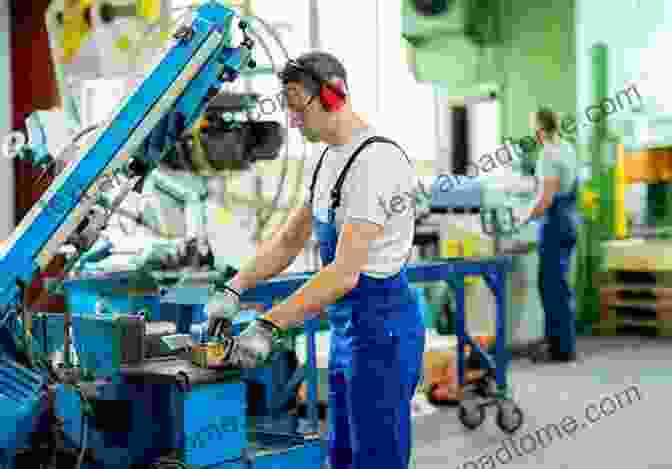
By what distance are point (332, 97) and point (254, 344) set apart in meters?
0.63

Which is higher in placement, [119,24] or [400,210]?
[119,24]

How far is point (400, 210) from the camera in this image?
252 centimetres

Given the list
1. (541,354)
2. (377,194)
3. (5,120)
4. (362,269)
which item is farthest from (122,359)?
(541,354)

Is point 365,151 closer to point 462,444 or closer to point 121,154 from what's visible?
point 121,154

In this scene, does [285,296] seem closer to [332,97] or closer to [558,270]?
[332,97]

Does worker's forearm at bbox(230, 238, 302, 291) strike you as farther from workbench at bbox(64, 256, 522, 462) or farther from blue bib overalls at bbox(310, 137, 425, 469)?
workbench at bbox(64, 256, 522, 462)

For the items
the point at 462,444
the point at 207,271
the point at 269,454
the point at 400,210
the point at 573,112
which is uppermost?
the point at 573,112

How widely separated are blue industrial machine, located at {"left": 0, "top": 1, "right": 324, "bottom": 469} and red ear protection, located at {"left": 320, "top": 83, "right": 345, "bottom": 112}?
549mm

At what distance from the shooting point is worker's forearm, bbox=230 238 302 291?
277 centimetres

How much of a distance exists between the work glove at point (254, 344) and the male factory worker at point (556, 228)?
4.33 metres

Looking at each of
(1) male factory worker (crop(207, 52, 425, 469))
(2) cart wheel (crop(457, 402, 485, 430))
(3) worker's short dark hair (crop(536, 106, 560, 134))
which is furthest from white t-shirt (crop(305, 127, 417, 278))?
(3) worker's short dark hair (crop(536, 106, 560, 134))

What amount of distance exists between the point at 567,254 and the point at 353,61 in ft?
7.27

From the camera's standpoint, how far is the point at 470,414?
502 cm

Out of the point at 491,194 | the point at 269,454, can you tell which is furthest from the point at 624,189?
the point at 269,454
